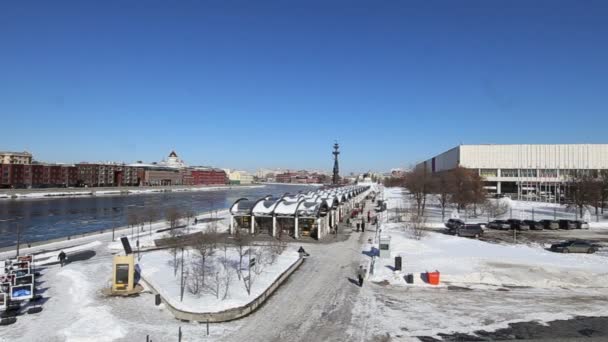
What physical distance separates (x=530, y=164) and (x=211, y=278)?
334ft

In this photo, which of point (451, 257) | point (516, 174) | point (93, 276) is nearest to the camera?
point (93, 276)

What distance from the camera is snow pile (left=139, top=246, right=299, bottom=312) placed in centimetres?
1628

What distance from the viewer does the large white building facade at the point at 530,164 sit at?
99.2 metres

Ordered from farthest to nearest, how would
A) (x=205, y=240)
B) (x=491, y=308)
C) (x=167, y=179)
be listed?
1. (x=167, y=179)
2. (x=205, y=240)
3. (x=491, y=308)

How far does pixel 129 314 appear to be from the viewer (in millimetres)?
15648

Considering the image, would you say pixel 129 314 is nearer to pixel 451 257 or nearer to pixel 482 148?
pixel 451 257

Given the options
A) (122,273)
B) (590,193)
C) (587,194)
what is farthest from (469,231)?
(590,193)

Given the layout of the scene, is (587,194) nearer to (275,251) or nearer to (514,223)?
(514,223)

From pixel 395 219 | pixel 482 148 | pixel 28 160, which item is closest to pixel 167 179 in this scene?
pixel 28 160

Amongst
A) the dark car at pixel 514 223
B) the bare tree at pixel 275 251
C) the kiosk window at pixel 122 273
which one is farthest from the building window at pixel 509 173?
the kiosk window at pixel 122 273

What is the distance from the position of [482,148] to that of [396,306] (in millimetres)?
99273

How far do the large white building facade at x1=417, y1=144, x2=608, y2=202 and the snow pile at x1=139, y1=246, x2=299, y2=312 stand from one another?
286 feet

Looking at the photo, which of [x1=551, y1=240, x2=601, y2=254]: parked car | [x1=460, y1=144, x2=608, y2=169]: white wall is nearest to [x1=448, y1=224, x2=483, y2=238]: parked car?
[x1=551, y1=240, x2=601, y2=254]: parked car

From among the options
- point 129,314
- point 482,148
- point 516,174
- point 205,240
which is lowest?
point 129,314
